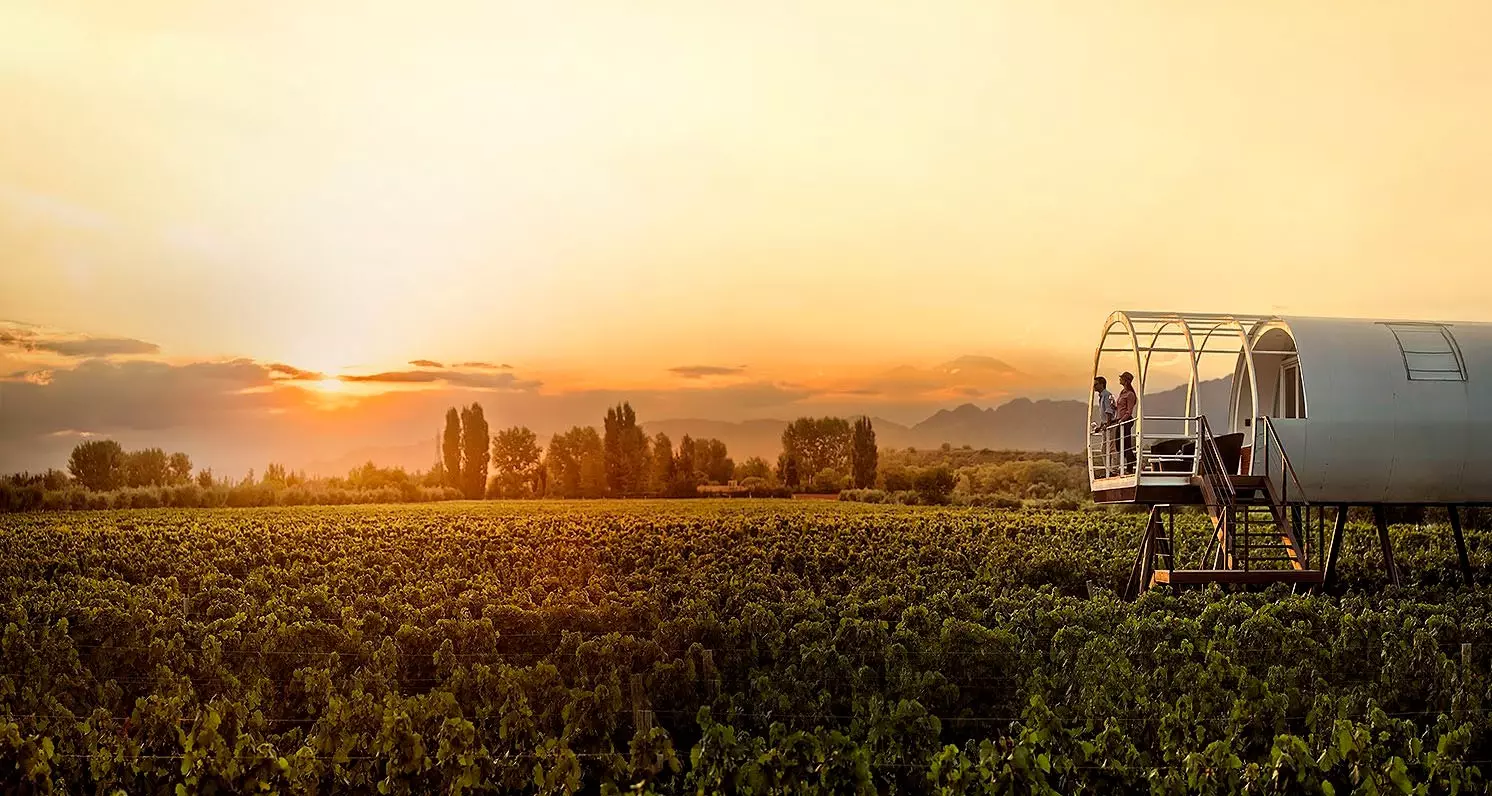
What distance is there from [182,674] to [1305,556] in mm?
16217

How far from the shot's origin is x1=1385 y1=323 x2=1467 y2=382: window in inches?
894

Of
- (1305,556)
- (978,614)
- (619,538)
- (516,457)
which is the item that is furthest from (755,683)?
(516,457)

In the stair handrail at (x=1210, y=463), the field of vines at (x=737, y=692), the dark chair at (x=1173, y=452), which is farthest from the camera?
the dark chair at (x=1173, y=452)

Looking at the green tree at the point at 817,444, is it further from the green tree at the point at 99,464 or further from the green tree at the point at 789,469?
the green tree at the point at 99,464

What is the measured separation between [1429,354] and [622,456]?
65.2m

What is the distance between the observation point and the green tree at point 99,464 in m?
78.9

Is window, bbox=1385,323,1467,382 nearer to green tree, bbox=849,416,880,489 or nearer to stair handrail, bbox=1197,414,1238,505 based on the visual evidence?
stair handrail, bbox=1197,414,1238,505

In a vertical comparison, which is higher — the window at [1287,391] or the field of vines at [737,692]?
the window at [1287,391]

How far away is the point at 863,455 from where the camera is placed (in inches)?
3295

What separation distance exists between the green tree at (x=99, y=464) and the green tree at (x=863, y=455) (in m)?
43.4

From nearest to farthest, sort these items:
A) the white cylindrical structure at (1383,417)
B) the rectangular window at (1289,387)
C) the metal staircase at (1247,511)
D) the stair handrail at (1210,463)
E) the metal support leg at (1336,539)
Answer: the metal staircase at (1247,511)
the stair handrail at (1210,463)
the white cylindrical structure at (1383,417)
the rectangular window at (1289,387)
the metal support leg at (1336,539)

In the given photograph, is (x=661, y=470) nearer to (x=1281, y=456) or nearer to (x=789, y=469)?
(x=789, y=469)

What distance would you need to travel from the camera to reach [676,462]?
84.1 meters

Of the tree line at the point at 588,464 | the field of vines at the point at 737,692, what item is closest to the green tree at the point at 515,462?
the tree line at the point at 588,464
